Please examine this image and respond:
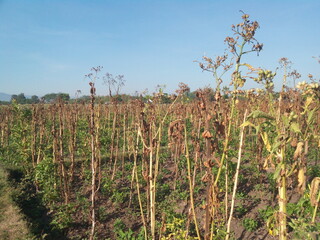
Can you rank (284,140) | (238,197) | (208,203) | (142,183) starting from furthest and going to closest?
(142,183), (238,197), (208,203), (284,140)

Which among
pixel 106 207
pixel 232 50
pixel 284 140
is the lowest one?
pixel 106 207

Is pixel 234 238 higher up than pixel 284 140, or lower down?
lower down

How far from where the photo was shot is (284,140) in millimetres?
1743

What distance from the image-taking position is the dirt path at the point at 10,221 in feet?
13.4

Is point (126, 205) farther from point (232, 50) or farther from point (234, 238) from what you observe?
point (232, 50)

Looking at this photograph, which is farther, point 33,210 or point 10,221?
point 33,210

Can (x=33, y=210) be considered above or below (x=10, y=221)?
below

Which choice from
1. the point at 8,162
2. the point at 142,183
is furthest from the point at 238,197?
the point at 8,162

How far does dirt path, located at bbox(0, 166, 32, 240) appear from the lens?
4086 mm

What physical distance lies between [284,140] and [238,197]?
3615 mm

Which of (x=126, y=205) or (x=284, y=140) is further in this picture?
(x=126, y=205)

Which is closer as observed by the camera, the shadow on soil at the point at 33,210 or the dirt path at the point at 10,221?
the dirt path at the point at 10,221

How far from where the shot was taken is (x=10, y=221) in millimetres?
4496

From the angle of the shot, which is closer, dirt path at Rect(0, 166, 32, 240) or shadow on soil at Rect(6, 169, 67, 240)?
dirt path at Rect(0, 166, 32, 240)
